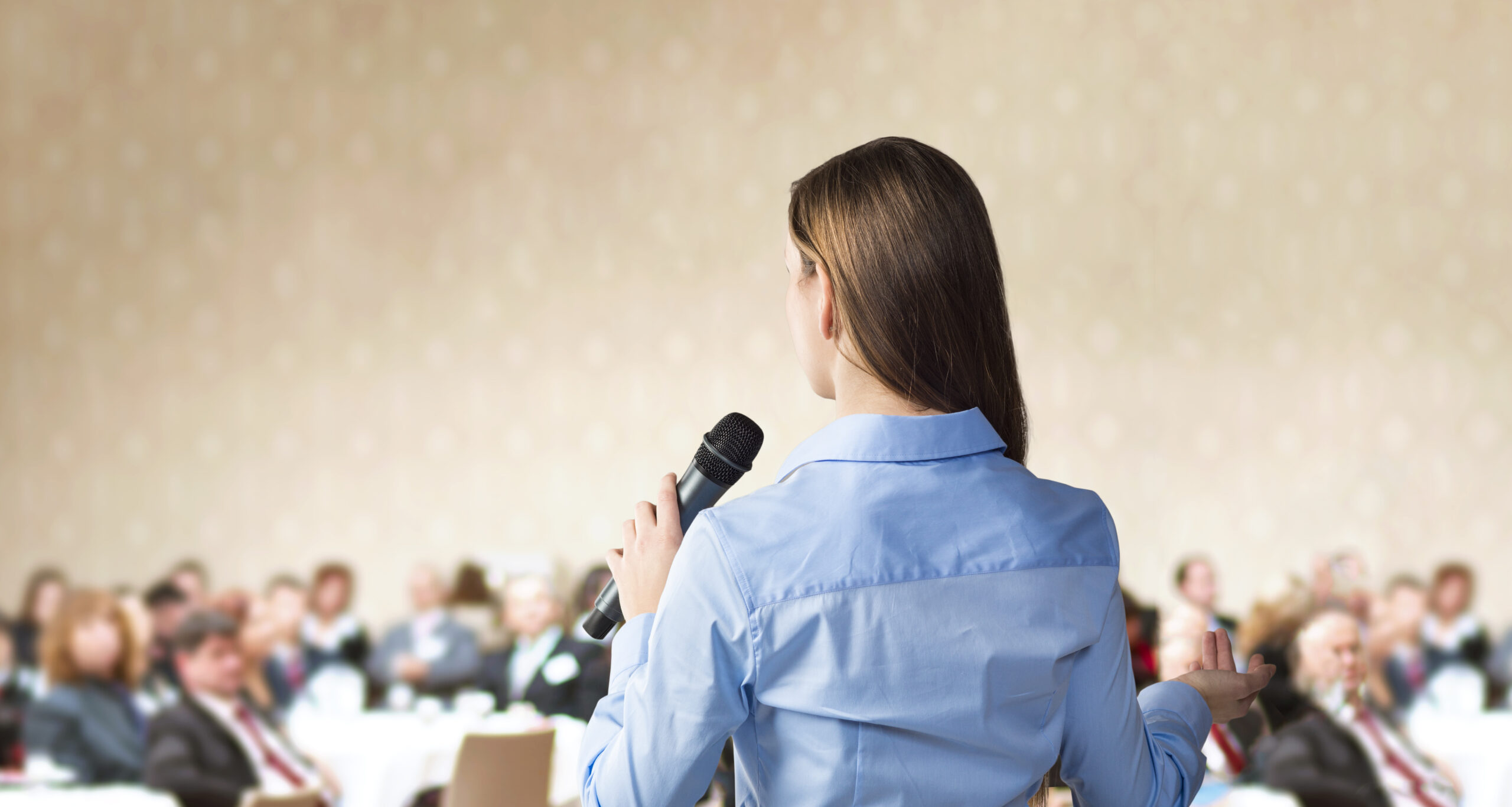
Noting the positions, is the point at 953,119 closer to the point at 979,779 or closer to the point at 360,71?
the point at 360,71

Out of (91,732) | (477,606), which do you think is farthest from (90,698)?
(477,606)

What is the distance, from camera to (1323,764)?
13.0 feet

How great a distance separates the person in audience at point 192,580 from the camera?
6977 mm

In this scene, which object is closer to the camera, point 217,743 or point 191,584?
point 217,743

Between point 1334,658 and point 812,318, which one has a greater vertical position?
point 812,318

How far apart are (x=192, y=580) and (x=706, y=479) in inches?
281

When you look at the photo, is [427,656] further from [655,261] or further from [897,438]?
[897,438]

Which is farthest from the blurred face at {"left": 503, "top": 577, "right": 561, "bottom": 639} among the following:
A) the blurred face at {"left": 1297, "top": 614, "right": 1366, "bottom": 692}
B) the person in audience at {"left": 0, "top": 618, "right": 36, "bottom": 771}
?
the blurred face at {"left": 1297, "top": 614, "right": 1366, "bottom": 692}

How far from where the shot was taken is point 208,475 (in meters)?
7.28

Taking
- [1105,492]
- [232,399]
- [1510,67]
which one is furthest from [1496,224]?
[232,399]

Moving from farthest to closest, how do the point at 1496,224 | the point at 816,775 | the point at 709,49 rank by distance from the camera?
the point at 709,49 → the point at 1496,224 → the point at 816,775

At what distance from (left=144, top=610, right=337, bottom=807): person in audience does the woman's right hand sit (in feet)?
12.1

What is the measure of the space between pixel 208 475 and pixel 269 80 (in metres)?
2.50

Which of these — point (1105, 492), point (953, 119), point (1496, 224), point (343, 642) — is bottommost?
point (343, 642)
